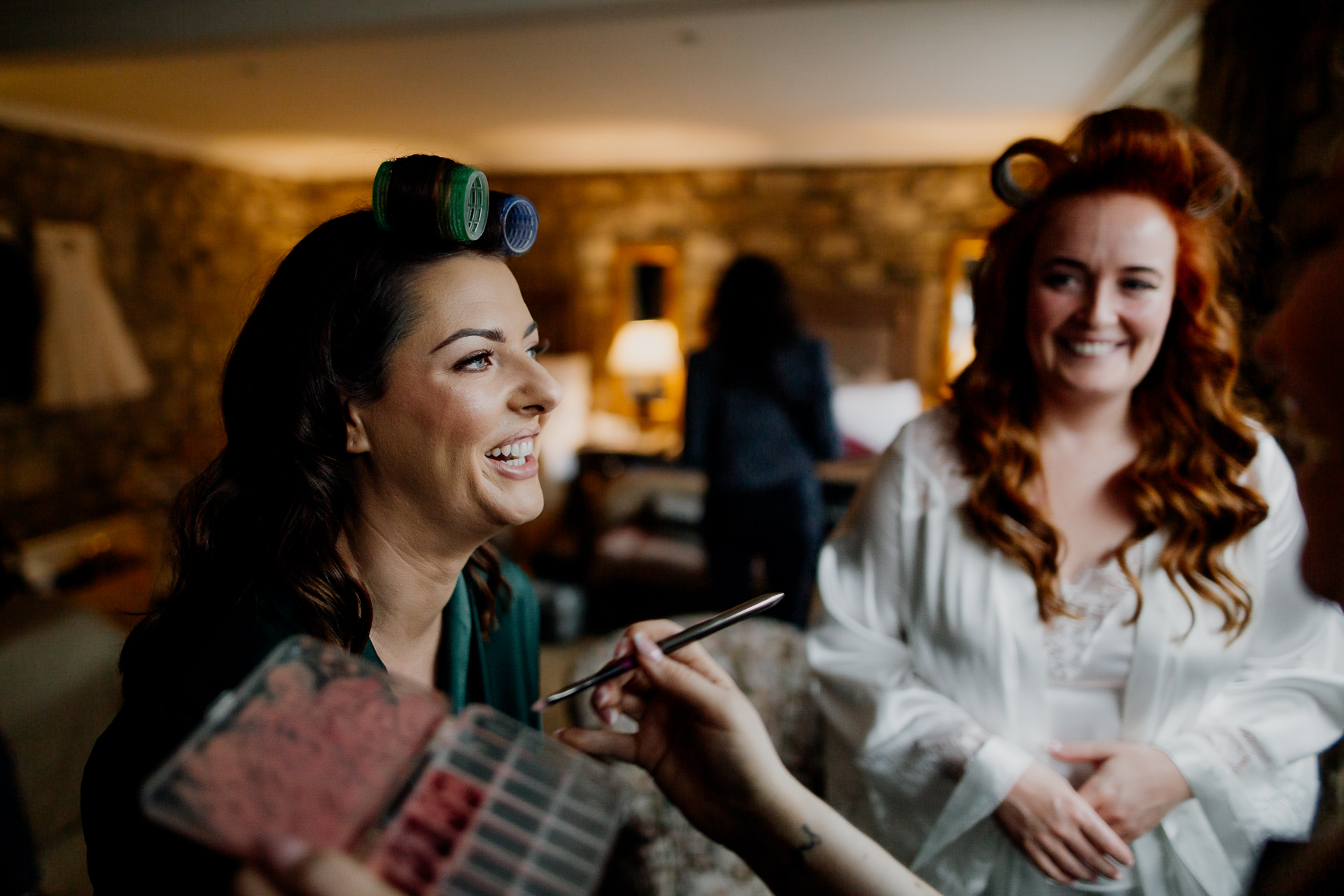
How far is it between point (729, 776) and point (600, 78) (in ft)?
12.8

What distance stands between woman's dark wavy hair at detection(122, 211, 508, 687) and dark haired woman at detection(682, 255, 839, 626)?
1.82 m

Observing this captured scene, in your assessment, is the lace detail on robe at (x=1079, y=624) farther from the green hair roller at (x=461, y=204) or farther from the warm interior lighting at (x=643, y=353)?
the warm interior lighting at (x=643, y=353)

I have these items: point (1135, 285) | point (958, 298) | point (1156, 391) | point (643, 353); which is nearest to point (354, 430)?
point (1135, 285)

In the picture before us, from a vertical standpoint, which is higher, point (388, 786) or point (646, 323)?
point (646, 323)

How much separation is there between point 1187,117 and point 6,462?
21.4 feet

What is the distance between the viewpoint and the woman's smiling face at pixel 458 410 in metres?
0.88

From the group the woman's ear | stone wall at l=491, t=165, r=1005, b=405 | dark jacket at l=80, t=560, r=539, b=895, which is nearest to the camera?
dark jacket at l=80, t=560, r=539, b=895

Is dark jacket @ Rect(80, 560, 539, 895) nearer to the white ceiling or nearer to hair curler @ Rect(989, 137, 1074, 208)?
hair curler @ Rect(989, 137, 1074, 208)

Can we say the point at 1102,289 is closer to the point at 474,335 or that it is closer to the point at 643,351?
the point at 474,335

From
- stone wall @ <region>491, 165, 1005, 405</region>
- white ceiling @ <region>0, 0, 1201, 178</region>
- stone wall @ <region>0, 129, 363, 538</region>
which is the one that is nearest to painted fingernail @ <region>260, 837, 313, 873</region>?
white ceiling @ <region>0, 0, 1201, 178</region>

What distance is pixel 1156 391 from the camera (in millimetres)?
1234

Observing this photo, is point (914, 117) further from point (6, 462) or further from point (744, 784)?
point (6, 462)

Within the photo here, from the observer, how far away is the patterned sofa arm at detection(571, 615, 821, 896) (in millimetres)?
1331

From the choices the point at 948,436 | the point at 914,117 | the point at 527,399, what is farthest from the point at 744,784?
the point at 914,117
